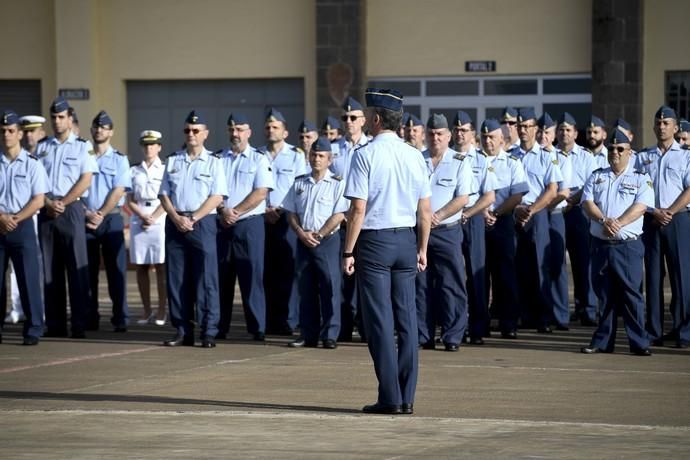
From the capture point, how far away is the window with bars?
28.3 meters

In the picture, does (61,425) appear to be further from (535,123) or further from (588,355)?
(535,123)

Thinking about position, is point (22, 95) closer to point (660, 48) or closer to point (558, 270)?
point (660, 48)

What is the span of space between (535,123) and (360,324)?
336 centimetres

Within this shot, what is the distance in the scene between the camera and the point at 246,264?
595 inches

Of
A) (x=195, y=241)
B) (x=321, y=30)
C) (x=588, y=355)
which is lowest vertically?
(x=588, y=355)

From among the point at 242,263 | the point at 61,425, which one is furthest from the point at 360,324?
the point at 61,425

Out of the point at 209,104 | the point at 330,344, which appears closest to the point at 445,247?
the point at 330,344

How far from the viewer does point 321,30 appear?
2983cm

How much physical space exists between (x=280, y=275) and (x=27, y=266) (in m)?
2.67

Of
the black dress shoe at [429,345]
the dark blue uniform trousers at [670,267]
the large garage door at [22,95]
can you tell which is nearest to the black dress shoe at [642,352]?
the dark blue uniform trousers at [670,267]

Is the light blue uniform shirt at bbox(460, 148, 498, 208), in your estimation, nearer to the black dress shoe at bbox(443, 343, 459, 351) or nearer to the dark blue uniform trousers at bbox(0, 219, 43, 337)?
the black dress shoe at bbox(443, 343, 459, 351)

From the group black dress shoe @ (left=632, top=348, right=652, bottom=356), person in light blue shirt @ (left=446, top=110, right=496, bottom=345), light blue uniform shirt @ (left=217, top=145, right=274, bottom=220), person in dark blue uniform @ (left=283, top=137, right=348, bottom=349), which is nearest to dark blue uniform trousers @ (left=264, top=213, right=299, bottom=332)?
light blue uniform shirt @ (left=217, top=145, right=274, bottom=220)

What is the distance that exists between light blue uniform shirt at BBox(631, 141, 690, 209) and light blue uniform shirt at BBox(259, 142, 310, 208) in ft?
11.7

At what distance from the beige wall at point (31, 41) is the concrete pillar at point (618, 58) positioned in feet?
36.7
